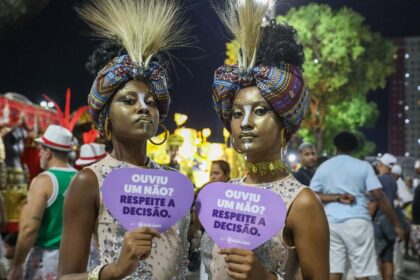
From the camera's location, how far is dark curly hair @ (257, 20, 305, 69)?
2588 mm

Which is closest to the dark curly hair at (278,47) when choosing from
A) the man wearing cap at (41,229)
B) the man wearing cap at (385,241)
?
the man wearing cap at (41,229)

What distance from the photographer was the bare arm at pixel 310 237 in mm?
2318

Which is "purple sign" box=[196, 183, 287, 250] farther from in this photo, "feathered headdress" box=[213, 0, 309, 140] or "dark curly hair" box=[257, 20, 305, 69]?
"dark curly hair" box=[257, 20, 305, 69]

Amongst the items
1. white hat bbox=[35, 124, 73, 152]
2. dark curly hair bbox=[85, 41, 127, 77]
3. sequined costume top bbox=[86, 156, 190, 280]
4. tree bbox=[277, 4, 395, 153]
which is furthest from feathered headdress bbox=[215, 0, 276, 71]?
tree bbox=[277, 4, 395, 153]

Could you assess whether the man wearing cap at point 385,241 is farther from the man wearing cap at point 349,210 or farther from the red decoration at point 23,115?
the red decoration at point 23,115

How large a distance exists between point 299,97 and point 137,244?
3.13ft

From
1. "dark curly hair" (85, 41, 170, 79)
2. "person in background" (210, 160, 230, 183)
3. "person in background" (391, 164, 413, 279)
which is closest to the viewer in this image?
"dark curly hair" (85, 41, 170, 79)

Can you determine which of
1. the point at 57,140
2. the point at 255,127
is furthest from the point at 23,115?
the point at 255,127

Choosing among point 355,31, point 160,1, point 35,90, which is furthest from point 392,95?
point 160,1

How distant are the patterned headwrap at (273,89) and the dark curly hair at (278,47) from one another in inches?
1.7

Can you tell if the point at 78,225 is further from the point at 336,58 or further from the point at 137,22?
the point at 336,58

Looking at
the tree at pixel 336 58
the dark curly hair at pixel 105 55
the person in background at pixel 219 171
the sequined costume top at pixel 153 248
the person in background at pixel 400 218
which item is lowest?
the person in background at pixel 400 218

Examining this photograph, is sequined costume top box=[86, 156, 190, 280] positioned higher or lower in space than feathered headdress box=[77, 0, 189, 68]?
lower

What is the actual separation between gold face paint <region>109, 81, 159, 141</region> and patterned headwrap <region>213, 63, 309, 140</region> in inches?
12.5
